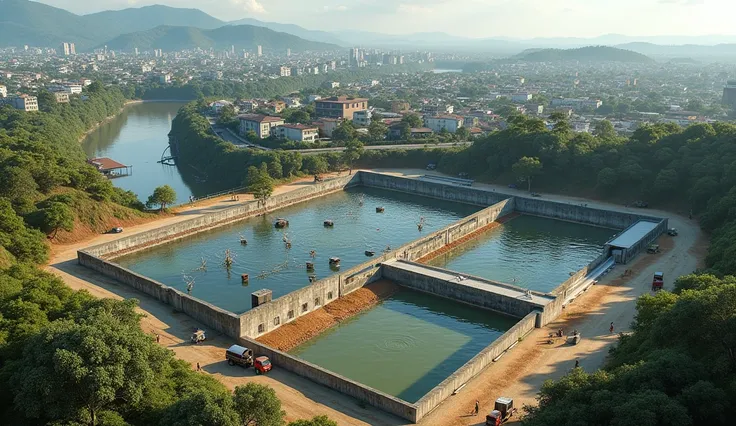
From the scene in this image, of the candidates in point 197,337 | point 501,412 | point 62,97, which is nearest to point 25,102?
point 62,97

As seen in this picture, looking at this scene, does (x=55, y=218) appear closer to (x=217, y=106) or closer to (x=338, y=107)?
(x=338, y=107)

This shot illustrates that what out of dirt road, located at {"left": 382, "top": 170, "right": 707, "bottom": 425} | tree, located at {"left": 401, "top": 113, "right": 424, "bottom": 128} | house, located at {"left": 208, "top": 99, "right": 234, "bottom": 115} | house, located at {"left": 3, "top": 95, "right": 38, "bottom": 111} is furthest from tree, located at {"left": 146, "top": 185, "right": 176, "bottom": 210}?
house, located at {"left": 3, "top": 95, "right": 38, "bottom": 111}

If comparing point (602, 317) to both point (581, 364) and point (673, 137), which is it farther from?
point (673, 137)

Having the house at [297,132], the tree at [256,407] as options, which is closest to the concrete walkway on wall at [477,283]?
the tree at [256,407]

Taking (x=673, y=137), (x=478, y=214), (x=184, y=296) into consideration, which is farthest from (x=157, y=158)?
(x=673, y=137)

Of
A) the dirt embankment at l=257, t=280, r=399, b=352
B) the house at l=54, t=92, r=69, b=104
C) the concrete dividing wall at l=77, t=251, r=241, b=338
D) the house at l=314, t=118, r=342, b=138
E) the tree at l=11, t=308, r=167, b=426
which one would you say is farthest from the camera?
the house at l=54, t=92, r=69, b=104

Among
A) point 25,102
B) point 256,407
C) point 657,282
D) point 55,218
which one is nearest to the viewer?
point 256,407

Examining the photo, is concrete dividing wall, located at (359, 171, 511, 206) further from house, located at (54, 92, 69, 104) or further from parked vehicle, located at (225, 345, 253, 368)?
house, located at (54, 92, 69, 104)
